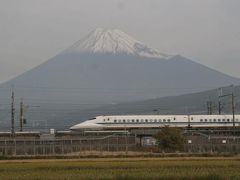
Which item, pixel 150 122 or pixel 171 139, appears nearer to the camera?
pixel 171 139

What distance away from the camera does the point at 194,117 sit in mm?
112875

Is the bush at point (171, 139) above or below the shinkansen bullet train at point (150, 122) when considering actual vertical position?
below

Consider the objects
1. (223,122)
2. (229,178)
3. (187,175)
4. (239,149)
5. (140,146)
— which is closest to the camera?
(229,178)

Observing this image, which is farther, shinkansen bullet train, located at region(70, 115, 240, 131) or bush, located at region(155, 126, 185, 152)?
shinkansen bullet train, located at region(70, 115, 240, 131)

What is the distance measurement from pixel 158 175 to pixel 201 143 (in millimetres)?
49139

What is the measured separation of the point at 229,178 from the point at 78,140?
54759mm

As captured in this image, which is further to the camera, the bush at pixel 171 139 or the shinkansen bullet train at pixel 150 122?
the shinkansen bullet train at pixel 150 122

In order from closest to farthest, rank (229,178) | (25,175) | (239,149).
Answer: (229,178) → (25,175) → (239,149)

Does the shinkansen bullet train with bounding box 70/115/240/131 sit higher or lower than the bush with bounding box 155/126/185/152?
higher

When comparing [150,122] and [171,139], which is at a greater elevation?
[150,122]

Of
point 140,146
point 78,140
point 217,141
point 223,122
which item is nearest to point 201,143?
point 217,141

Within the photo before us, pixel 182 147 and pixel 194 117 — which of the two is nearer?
pixel 182 147

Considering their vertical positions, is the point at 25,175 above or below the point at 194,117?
below

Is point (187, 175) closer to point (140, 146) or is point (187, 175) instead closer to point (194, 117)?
point (140, 146)
